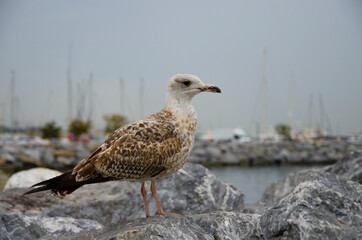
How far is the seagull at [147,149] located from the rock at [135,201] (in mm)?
3098

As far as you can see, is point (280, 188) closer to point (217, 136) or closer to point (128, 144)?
point (128, 144)

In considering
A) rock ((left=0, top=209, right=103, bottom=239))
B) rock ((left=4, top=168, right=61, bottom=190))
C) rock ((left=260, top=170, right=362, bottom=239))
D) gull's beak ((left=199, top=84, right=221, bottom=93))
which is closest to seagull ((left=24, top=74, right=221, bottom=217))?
gull's beak ((left=199, top=84, right=221, bottom=93))

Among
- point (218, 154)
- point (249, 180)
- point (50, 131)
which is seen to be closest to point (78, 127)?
point (50, 131)

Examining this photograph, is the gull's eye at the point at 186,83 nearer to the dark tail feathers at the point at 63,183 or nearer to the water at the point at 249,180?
the dark tail feathers at the point at 63,183

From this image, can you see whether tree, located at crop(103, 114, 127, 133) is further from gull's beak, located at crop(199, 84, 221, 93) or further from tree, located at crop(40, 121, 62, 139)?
gull's beak, located at crop(199, 84, 221, 93)

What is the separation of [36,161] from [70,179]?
32.1 metres

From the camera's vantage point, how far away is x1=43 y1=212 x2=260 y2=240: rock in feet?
14.4

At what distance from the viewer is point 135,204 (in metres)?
8.64

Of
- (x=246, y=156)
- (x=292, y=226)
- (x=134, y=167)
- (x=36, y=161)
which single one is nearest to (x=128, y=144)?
(x=134, y=167)

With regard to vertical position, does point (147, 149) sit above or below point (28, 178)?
above

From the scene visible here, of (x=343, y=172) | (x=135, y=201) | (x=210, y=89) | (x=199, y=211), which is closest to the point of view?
(x=210, y=89)

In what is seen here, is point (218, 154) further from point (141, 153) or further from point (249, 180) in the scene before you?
point (141, 153)

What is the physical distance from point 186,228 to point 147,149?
1.05 metres

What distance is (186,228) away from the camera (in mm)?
4734
